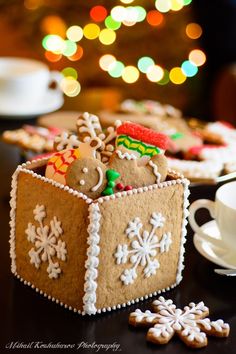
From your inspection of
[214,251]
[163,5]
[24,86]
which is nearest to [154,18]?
[163,5]

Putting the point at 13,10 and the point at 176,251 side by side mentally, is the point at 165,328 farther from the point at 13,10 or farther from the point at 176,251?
the point at 13,10

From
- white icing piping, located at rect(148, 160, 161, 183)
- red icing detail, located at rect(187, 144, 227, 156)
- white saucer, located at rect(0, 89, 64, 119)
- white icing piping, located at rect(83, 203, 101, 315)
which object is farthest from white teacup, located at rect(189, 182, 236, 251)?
white saucer, located at rect(0, 89, 64, 119)

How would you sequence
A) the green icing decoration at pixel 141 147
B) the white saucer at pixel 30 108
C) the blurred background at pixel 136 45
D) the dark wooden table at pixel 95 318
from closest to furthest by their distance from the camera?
the dark wooden table at pixel 95 318
the green icing decoration at pixel 141 147
the white saucer at pixel 30 108
the blurred background at pixel 136 45

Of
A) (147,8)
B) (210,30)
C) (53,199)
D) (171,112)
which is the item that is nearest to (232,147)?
(171,112)

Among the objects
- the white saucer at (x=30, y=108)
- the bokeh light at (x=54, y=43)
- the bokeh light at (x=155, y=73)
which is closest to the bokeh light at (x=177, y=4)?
the bokeh light at (x=155, y=73)

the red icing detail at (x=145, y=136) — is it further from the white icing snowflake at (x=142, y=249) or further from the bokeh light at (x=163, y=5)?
the bokeh light at (x=163, y=5)

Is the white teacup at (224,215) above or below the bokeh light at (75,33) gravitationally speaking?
above

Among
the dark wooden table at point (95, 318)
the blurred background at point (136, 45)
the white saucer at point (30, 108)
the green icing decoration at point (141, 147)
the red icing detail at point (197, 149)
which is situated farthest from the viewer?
the blurred background at point (136, 45)
